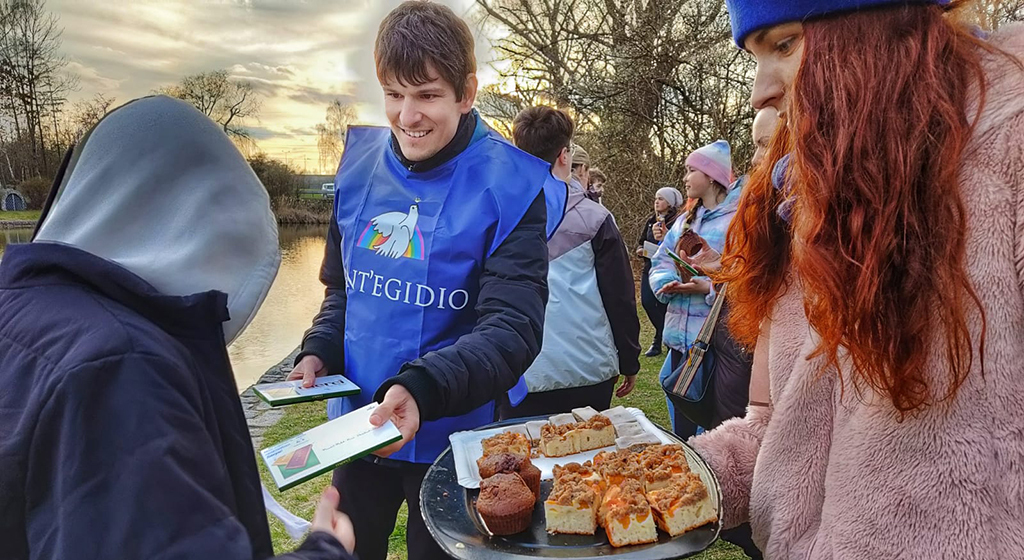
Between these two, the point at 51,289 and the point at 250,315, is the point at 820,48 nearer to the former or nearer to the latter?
the point at 250,315

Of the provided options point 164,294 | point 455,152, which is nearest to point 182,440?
point 164,294

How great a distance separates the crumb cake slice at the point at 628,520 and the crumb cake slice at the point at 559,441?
1.57 ft

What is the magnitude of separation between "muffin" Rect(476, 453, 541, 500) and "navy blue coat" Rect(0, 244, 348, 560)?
949mm

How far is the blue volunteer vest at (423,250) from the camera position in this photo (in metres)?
1.85

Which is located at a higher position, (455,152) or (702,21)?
(702,21)

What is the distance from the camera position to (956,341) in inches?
36.5

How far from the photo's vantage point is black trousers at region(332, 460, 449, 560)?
196 cm

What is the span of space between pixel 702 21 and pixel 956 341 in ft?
39.6

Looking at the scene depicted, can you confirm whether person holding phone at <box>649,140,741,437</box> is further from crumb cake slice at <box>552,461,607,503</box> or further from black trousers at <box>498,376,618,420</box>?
crumb cake slice at <box>552,461,607,503</box>

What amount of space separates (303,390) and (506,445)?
65cm

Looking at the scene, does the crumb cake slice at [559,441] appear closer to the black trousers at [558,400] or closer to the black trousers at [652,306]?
the black trousers at [558,400]

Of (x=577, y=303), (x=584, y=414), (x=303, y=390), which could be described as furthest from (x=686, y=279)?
(x=303, y=390)

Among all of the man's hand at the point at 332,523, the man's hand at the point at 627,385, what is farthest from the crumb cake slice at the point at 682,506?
the man's hand at the point at 627,385

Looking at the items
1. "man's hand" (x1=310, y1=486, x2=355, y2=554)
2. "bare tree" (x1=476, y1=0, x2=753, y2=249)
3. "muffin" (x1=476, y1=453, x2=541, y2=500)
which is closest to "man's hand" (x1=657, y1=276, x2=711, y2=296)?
"muffin" (x1=476, y1=453, x2=541, y2=500)
